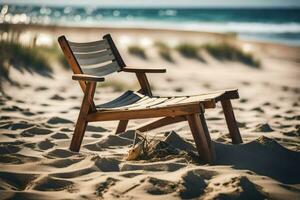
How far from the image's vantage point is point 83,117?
4.49m

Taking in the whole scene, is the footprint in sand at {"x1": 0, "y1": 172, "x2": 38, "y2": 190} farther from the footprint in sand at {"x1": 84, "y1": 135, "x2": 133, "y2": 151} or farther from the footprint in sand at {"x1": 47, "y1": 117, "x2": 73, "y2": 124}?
the footprint in sand at {"x1": 47, "y1": 117, "x2": 73, "y2": 124}

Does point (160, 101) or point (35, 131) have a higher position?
point (160, 101)

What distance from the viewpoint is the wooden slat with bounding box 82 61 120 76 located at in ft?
16.2

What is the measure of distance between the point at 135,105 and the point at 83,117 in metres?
0.50

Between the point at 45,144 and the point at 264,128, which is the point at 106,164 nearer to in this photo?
the point at 45,144

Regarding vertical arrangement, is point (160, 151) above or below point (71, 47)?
below

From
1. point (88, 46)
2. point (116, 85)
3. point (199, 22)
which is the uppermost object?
point (88, 46)

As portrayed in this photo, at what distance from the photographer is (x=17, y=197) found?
10.8 feet

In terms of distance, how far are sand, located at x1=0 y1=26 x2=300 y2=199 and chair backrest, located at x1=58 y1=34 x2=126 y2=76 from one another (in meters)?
0.73

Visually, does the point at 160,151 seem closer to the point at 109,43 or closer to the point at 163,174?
the point at 163,174

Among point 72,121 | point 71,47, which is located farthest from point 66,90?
point 71,47

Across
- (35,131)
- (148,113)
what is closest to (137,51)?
(35,131)

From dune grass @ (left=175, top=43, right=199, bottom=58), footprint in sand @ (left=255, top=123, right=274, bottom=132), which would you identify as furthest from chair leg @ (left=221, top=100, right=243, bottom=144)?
dune grass @ (left=175, top=43, right=199, bottom=58)

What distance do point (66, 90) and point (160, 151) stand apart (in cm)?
416
